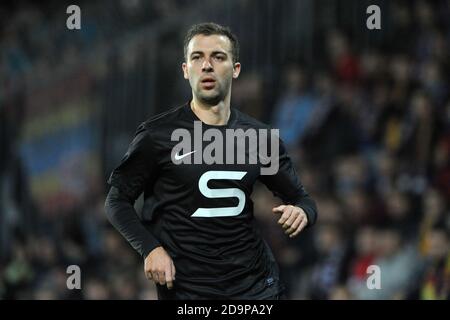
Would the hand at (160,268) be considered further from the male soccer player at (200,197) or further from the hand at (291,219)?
the hand at (291,219)

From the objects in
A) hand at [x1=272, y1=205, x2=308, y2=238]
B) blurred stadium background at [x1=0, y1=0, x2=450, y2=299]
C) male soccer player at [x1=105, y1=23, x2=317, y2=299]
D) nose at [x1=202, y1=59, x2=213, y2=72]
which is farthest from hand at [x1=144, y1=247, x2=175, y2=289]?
blurred stadium background at [x1=0, y1=0, x2=450, y2=299]

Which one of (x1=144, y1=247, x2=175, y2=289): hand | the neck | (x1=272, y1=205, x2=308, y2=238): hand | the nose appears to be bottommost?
(x1=144, y1=247, x2=175, y2=289): hand

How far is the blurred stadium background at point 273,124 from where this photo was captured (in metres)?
7.39

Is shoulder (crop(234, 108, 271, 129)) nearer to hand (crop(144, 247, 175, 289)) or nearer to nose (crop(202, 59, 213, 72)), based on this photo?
nose (crop(202, 59, 213, 72))

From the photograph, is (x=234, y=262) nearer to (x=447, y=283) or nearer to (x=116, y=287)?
(x=447, y=283)

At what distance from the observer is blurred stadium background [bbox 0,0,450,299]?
7395mm

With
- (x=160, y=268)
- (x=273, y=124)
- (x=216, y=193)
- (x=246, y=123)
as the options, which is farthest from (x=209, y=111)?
(x=273, y=124)

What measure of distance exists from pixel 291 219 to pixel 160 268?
56 centimetres

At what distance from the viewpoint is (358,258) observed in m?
7.36

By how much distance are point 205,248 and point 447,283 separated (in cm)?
248

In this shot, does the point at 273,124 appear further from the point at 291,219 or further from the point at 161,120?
the point at 291,219

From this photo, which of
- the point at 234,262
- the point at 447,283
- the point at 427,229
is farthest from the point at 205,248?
the point at 427,229

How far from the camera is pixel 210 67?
417 centimetres

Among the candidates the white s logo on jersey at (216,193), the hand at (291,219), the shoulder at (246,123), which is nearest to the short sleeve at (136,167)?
the white s logo on jersey at (216,193)
